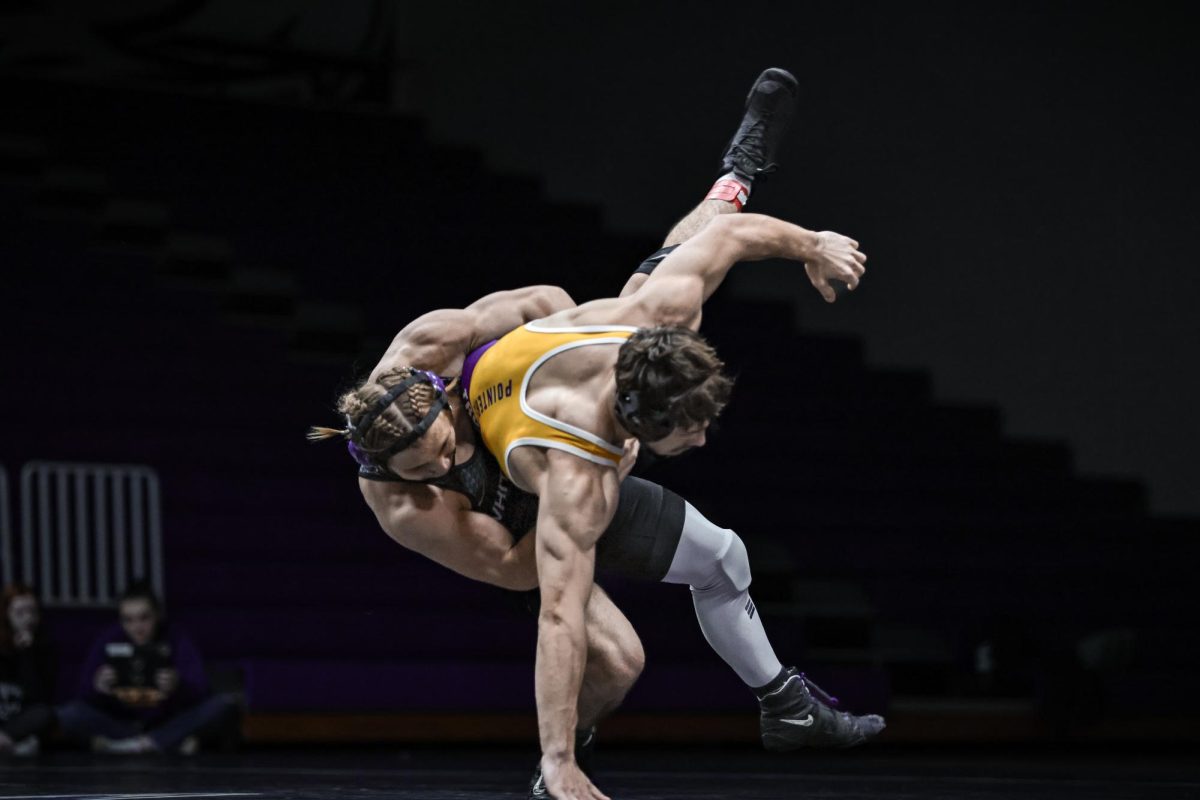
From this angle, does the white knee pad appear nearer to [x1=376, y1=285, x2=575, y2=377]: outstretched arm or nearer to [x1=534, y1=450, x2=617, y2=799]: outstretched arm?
[x1=534, y1=450, x2=617, y2=799]: outstretched arm

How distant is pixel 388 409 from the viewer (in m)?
2.63

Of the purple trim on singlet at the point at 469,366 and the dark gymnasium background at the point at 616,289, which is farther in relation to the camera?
→ the dark gymnasium background at the point at 616,289

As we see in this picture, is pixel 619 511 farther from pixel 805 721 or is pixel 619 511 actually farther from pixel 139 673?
pixel 139 673

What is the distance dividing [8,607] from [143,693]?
18.8 inches

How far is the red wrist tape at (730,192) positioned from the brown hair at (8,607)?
2.71 meters

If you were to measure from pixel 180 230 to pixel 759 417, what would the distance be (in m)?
2.57

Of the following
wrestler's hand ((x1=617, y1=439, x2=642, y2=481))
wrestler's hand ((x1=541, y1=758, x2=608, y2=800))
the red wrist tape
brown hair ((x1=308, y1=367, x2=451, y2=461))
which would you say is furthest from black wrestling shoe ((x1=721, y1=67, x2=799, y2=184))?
wrestler's hand ((x1=541, y1=758, x2=608, y2=800))

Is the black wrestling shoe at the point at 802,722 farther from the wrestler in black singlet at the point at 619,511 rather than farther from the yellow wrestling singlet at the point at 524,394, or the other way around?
the yellow wrestling singlet at the point at 524,394

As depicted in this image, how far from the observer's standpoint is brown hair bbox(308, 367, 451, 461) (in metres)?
2.62

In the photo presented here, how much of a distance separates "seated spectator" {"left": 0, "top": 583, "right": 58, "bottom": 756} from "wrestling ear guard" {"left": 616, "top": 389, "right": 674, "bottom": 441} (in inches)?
122

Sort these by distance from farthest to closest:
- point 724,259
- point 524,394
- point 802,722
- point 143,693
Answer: point 143,693
point 802,722
point 724,259
point 524,394

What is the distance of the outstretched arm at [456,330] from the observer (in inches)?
117

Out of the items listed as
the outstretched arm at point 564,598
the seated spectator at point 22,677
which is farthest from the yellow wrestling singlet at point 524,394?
the seated spectator at point 22,677

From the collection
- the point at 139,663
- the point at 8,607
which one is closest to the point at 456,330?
the point at 139,663
